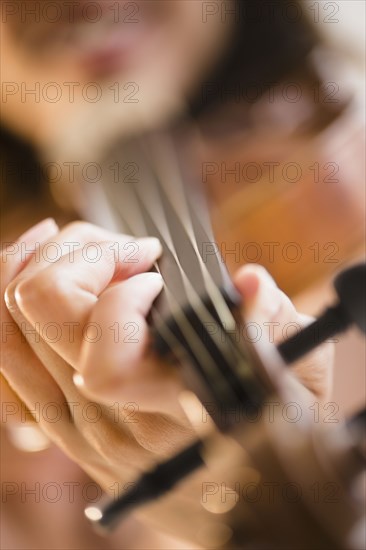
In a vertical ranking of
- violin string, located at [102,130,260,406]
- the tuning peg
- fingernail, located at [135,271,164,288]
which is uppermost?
the tuning peg

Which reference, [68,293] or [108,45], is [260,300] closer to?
[68,293]

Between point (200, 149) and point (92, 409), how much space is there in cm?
38

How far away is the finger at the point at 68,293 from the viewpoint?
361 millimetres

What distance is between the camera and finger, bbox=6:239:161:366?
0.36 m

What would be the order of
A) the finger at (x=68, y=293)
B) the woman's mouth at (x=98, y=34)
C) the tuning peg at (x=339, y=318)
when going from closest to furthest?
the tuning peg at (x=339, y=318) → the finger at (x=68, y=293) → the woman's mouth at (x=98, y=34)

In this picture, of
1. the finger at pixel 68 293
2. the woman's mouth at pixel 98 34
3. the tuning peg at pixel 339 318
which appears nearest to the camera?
the tuning peg at pixel 339 318

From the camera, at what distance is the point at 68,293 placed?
36 cm

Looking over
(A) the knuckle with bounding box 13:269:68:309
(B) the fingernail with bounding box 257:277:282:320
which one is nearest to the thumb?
(B) the fingernail with bounding box 257:277:282:320

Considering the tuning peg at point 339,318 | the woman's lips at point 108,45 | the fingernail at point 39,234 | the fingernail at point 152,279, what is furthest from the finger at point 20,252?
the woman's lips at point 108,45

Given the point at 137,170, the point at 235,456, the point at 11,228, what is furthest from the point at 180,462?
the point at 11,228

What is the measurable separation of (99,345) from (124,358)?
0.05ft

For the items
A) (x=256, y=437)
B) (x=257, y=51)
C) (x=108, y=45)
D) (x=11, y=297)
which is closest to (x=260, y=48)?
(x=257, y=51)

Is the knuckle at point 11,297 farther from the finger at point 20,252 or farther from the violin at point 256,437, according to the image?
the violin at point 256,437

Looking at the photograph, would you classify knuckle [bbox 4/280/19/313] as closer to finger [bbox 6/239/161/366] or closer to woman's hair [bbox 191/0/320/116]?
finger [bbox 6/239/161/366]
